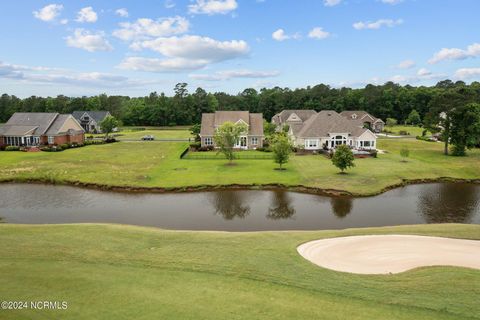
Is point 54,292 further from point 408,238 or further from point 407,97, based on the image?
point 407,97

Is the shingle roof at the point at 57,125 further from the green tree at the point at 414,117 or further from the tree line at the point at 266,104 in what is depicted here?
the green tree at the point at 414,117

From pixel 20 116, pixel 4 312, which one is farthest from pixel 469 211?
pixel 20 116

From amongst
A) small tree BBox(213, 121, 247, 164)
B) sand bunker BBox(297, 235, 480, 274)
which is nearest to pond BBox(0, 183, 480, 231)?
sand bunker BBox(297, 235, 480, 274)

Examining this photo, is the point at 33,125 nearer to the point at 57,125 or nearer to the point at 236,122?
the point at 57,125

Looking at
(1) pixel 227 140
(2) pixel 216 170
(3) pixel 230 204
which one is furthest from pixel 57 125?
(3) pixel 230 204

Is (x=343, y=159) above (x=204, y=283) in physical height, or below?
above

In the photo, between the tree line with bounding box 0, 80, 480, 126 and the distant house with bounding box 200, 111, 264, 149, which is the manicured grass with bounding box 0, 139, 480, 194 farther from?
the tree line with bounding box 0, 80, 480, 126

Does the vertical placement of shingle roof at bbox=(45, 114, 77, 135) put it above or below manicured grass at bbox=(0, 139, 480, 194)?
above

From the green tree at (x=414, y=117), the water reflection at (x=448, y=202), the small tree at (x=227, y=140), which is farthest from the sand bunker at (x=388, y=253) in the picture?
the green tree at (x=414, y=117)
